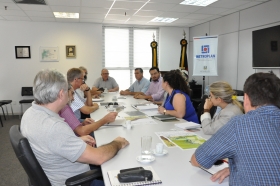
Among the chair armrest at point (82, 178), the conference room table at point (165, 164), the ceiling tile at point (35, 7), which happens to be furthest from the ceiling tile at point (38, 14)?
the chair armrest at point (82, 178)

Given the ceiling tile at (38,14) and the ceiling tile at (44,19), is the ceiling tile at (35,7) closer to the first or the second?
the ceiling tile at (38,14)

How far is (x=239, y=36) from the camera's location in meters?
5.69

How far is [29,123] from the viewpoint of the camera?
1.41m

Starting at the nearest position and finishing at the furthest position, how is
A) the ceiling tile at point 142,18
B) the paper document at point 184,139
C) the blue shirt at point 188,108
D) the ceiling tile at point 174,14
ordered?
the paper document at point 184,139 → the blue shirt at point 188,108 → the ceiling tile at point 174,14 → the ceiling tile at point 142,18

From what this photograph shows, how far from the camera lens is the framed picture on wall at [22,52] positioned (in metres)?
6.75

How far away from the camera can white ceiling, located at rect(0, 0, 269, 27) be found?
4.88 meters

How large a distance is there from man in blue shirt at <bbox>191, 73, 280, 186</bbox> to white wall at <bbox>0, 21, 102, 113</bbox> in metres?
6.45

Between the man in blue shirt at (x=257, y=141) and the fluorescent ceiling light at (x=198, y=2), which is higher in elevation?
the fluorescent ceiling light at (x=198, y=2)

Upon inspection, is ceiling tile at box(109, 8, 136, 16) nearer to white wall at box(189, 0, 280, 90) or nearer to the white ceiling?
the white ceiling

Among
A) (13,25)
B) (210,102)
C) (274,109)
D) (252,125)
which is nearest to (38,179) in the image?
(252,125)

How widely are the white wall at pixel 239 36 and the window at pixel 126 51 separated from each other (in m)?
2.04

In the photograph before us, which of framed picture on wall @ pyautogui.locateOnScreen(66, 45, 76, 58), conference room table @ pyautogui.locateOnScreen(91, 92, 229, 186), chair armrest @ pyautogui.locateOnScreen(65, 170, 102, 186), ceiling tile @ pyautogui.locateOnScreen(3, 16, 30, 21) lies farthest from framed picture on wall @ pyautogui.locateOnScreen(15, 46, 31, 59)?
chair armrest @ pyautogui.locateOnScreen(65, 170, 102, 186)

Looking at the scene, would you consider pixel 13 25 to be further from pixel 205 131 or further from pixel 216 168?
pixel 216 168

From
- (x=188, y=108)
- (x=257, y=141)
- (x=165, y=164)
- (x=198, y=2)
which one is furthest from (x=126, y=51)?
(x=257, y=141)
